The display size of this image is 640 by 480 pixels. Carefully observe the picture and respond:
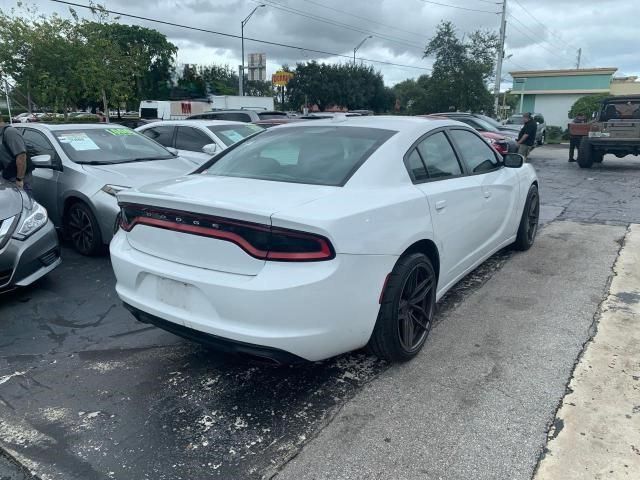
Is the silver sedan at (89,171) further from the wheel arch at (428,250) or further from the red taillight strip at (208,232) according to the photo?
the wheel arch at (428,250)

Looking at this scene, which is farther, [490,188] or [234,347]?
[490,188]

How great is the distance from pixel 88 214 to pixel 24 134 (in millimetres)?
2213

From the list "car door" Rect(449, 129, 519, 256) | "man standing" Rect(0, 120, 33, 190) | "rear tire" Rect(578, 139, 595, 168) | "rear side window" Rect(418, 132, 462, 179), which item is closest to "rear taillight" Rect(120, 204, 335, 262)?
"rear side window" Rect(418, 132, 462, 179)

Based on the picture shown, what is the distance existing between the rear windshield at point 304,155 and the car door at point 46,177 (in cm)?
304

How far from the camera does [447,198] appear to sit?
3551mm

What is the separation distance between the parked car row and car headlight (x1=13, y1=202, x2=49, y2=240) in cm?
166

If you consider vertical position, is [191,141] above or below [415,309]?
above

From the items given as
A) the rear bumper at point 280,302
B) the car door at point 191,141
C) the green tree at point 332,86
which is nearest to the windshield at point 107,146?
the car door at point 191,141

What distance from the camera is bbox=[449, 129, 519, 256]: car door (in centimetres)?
422

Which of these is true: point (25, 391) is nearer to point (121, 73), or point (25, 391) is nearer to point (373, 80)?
point (121, 73)

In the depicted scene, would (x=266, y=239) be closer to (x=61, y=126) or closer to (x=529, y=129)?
(x=61, y=126)

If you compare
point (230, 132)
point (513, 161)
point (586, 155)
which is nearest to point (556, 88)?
point (586, 155)

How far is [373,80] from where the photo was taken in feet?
189

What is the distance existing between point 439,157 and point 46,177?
15.7 ft
